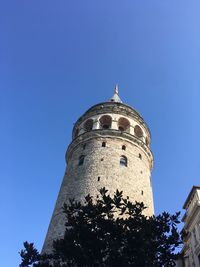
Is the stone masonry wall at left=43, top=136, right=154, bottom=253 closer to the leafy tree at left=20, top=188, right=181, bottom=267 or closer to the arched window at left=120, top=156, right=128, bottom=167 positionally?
the arched window at left=120, top=156, right=128, bottom=167

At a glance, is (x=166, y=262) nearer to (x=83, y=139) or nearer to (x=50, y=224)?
(x=50, y=224)

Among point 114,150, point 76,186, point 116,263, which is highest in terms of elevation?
point 114,150

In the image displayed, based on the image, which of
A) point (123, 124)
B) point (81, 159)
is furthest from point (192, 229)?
point (123, 124)

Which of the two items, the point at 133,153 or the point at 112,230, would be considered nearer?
the point at 112,230

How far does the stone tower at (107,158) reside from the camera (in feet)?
69.9

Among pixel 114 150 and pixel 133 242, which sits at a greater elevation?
pixel 114 150

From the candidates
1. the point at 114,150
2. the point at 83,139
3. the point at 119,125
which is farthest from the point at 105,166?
the point at 119,125

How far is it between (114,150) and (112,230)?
41.8ft

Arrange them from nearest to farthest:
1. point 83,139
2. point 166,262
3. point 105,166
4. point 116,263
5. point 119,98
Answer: point 116,263 → point 166,262 → point 105,166 → point 83,139 → point 119,98

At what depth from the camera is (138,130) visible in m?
29.1

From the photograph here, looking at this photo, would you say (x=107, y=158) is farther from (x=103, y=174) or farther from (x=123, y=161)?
(x=103, y=174)

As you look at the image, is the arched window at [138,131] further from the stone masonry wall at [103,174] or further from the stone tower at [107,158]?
the stone masonry wall at [103,174]

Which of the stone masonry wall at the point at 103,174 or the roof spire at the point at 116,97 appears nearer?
the stone masonry wall at the point at 103,174

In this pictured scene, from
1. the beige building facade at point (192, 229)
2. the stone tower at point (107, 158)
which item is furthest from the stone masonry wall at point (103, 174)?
the beige building facade at point (192, 229)
